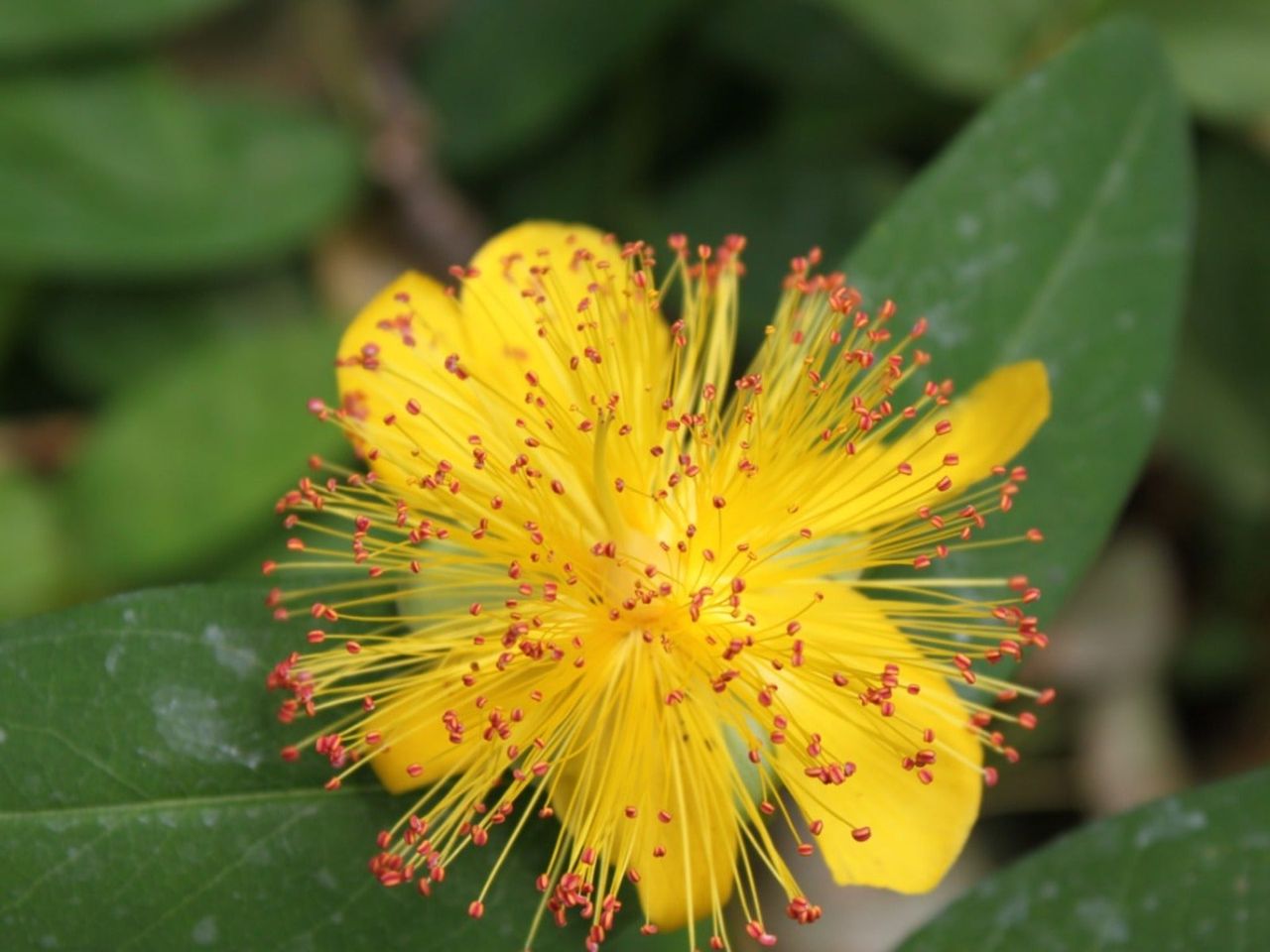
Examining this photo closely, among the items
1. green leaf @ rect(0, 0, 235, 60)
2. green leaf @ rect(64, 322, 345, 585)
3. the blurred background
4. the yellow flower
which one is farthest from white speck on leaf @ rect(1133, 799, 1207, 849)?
green leaf @ rect(0, 0, 235, 60)

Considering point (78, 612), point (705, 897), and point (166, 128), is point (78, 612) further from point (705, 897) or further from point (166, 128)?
point (166, 128)

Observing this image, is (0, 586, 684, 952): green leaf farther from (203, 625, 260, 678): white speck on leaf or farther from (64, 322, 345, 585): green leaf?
(64, 322, 345, 585): green leaf

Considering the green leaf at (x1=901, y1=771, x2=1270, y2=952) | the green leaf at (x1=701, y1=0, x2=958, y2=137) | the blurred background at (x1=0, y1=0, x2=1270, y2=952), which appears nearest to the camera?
the green leaf at (x1=901, y1=771, x2=1270, y2=952)

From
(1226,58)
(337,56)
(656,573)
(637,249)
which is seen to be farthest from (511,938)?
(337,56)

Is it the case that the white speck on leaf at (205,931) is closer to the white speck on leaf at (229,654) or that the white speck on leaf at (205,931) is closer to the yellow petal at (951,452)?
the white speck on leaf at (229,654)

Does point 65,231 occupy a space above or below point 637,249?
above

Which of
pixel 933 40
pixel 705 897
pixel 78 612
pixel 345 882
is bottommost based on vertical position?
pixel 705 897

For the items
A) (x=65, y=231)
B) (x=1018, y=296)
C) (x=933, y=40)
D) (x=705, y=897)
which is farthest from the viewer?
(x=65, y=231)
